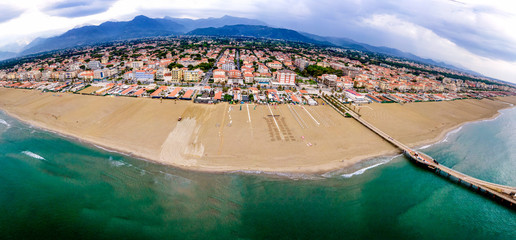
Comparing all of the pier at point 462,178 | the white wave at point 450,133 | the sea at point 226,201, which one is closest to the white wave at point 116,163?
the sea at point 226,201

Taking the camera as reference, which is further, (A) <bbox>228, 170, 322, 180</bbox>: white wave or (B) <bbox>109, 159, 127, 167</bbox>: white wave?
(B) <bbox>109, 159, 127, 167</bbox>: white wave

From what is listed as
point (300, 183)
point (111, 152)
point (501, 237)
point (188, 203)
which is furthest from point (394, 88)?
point (111, 152)

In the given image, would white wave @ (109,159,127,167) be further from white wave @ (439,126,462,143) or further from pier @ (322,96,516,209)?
white wave @ (439,126,462,143)

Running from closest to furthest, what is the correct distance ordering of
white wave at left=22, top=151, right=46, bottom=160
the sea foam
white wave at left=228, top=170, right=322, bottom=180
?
white wave at left=228, top=170, right=322, bottom=180, the sea foam, white wave at left=22, top=151, right=46, bottom=160

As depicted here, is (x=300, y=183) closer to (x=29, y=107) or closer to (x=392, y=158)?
(x=392, y=158)

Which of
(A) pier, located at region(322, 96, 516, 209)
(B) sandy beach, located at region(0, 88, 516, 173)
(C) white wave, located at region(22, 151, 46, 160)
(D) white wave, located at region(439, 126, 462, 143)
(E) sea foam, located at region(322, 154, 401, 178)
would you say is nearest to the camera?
(A) pier, located at region(322, 96, 516, 209)

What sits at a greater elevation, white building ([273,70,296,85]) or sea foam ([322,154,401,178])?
white building ([273,70,296,85])

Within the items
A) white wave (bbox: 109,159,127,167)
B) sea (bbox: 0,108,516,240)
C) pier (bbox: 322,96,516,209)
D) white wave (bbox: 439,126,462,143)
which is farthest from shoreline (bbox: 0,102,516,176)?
pier (bbox: 322,96,516,209)

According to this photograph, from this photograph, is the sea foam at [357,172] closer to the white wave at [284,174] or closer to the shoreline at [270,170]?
the shoreline at [270,170]
